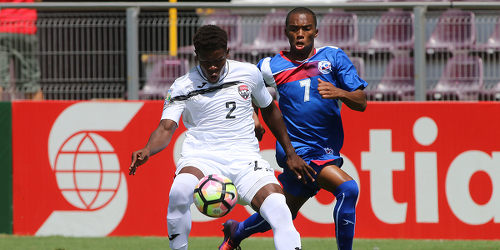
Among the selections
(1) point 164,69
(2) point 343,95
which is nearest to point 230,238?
(2) point 343,95

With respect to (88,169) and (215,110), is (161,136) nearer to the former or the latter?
(215,110)

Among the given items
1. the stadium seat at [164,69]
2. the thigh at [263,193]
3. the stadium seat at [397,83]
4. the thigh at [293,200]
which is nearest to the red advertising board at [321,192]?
the stadium seat at [397,83]

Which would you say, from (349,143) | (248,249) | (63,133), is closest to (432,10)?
(349,143)

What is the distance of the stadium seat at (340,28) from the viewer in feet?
32.3

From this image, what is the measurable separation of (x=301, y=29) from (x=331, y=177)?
46.2 inches

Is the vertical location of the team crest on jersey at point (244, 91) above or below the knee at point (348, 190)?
above

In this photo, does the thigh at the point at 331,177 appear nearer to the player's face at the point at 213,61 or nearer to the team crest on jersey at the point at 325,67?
the team crest on jersey at the point at 325,67

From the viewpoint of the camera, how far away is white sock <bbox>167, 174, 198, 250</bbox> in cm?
609

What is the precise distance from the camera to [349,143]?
9.57 metres

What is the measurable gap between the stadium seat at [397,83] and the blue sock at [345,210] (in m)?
3.12

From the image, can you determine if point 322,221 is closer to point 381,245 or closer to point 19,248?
point 381,245

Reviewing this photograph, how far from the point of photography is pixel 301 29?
7.01 meters

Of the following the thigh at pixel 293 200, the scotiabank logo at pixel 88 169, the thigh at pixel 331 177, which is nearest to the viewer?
the thigh at pixel 331 177

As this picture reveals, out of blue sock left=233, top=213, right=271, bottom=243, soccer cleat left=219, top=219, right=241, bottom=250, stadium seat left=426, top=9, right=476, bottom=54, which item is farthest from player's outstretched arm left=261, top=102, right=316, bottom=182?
stadium seat left=426, top=9, right=476, bottom=54
